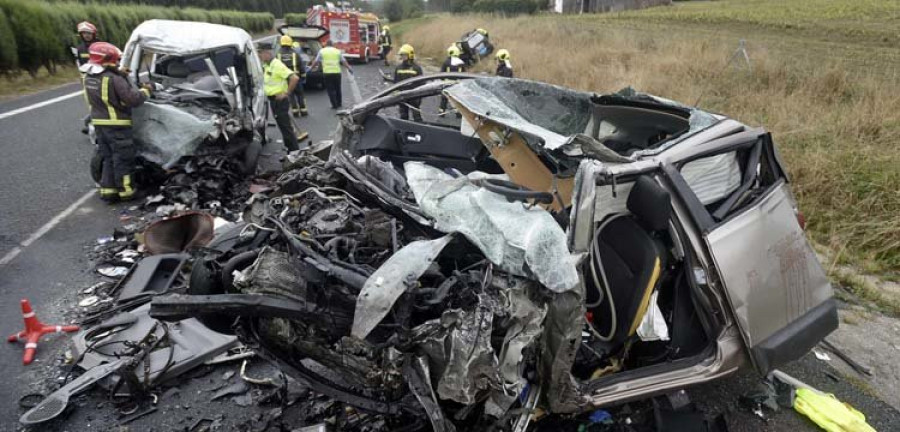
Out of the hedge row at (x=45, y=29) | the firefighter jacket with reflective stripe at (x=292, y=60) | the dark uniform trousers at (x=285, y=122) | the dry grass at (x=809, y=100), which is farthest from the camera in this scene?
the hedge row at (x=45, y=29)

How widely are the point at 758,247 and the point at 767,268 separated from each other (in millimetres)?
115

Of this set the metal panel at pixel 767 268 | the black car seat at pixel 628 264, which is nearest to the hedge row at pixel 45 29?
the black car seat at pixel 628 264

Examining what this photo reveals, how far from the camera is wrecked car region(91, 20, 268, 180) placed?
19.0 ft

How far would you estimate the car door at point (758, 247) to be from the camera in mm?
2477

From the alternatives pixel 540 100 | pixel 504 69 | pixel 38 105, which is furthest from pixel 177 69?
pixel 540 100

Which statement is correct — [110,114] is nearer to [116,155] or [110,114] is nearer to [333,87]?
[116,155]

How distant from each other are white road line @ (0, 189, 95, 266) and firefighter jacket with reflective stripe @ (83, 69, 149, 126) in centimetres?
90

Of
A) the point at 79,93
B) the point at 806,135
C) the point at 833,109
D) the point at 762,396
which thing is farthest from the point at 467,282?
the point at 79,93

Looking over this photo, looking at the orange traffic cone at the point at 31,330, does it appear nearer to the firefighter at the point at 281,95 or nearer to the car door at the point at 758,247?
the car door at the point at 758,247

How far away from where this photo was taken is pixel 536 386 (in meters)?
2.44

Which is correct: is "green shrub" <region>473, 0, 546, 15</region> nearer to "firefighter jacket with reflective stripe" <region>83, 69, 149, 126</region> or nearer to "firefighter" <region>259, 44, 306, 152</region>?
"firefighter" <region>259, 44, 306, 152</region>

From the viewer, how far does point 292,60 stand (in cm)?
1105

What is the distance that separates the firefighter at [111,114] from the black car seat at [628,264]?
532cm

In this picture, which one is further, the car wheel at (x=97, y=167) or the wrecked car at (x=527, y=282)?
the car wheel at (x=97, y=167)
